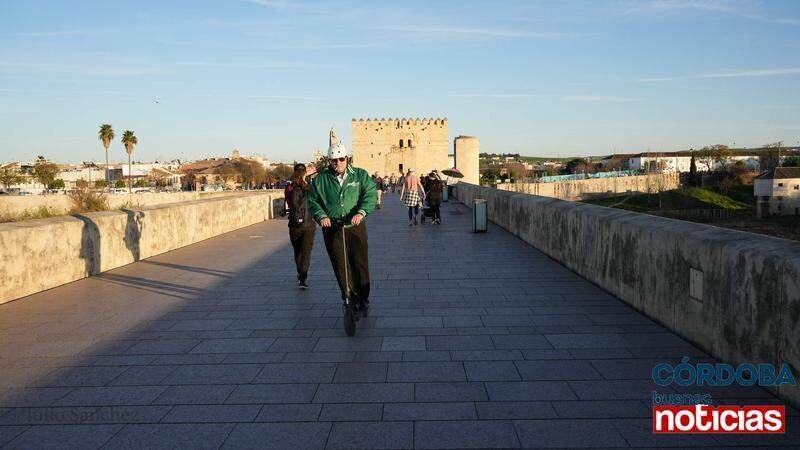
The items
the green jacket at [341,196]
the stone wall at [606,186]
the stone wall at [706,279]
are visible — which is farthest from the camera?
the stone wall at [606,186]

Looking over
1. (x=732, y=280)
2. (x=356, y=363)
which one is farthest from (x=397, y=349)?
(x=732, y=280)

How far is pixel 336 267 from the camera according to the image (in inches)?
225

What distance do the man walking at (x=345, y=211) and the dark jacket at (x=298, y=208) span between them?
1.97 metres

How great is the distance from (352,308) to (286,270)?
3.99m

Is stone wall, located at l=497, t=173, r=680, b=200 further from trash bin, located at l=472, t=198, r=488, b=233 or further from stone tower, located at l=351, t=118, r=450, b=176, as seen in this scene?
trash bin, located at l=472, t=198, r=488, b=233

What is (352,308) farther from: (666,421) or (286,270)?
(286,270)

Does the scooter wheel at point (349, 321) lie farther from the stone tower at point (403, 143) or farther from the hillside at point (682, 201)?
the hillside at point (682, 201)

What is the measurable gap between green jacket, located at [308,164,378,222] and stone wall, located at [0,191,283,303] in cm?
358

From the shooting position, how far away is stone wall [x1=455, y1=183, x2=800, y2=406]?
11.8 feet

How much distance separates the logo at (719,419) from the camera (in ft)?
10.9

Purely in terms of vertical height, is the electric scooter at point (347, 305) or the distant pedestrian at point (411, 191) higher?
the distant pedestrian at point (411, 191)

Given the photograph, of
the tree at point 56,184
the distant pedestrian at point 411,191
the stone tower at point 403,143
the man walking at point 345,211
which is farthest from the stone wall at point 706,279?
the tree at point 56,184

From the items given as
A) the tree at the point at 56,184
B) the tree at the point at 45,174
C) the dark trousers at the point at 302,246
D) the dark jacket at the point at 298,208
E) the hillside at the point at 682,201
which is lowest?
the hillside at the point at 682,201

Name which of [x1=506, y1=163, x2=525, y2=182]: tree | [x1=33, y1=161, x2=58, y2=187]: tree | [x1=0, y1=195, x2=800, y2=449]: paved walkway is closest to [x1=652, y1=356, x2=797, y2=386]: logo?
[x1=0, y1=195, x2=800, y2=449]: paved walkway
